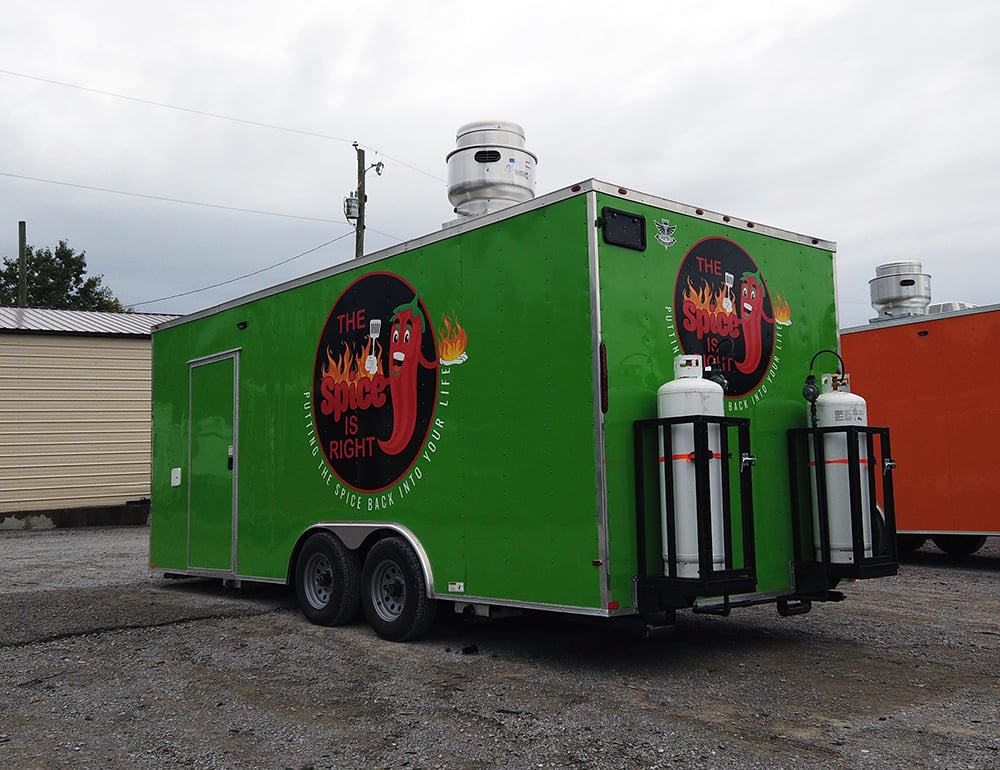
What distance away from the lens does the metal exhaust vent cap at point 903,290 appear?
12.8 meters

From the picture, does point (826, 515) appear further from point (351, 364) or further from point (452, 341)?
point (351, 364)

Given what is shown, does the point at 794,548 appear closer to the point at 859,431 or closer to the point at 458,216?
the point at 859,431

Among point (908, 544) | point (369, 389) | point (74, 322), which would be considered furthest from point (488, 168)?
point (74, 322)

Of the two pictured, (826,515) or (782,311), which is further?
(782,311)

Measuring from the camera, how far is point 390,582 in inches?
287

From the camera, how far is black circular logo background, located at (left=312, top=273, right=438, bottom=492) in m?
7.05

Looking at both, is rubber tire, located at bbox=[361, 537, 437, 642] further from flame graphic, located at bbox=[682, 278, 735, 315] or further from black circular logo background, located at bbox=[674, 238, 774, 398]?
flame graphic, located at bbox=[682, 278, 735, 315]

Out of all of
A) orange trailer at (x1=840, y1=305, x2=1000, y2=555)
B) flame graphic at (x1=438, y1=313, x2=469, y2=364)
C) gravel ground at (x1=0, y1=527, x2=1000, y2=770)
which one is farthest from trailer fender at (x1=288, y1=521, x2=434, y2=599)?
orange trailer at (x1=840, y1=305, x2=1000, y2=555)

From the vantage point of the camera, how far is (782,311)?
7023 millimetres

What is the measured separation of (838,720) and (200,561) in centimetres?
672

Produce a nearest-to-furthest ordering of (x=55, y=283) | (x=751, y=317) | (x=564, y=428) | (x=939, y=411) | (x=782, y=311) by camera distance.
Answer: (x=564, y=428) → (x=751, y=317) → (x=782, y=311) → (x=939, y=411) → (x=55, y=283)

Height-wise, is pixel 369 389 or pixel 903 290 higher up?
pixel 903 290

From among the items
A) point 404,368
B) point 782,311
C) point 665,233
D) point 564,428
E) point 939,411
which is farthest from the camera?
point 939,411

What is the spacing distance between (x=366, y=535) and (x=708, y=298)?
3.23m
